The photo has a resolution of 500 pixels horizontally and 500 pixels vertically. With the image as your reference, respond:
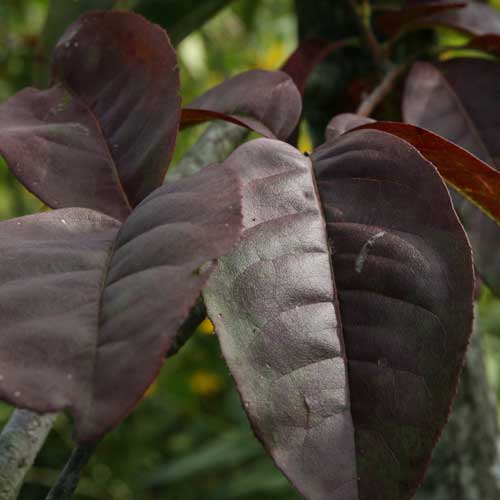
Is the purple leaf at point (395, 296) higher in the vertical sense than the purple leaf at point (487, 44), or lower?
higher

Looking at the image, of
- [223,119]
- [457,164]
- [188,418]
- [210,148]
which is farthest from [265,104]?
[188,418]

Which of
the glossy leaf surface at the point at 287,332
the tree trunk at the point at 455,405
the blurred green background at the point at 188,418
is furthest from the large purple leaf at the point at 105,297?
the blurred green background at the point at 188,418

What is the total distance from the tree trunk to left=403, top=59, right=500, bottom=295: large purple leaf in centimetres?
18

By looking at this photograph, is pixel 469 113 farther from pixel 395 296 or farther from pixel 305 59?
pixel 395 296

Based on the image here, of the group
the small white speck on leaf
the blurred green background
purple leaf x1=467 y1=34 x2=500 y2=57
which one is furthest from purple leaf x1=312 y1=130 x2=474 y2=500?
the blurred green background

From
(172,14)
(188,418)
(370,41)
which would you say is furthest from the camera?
(188,418)

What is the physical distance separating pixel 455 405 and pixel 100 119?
2.07 feet

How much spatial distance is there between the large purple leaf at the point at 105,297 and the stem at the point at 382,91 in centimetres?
40

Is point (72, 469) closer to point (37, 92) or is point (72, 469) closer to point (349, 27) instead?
point (37, 92)

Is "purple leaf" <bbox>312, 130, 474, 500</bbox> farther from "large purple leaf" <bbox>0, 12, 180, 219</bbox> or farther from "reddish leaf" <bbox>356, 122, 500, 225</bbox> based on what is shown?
"large purple leaf" <bbox>0, 12, 180, 219</bbox>

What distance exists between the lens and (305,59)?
0.94 meters

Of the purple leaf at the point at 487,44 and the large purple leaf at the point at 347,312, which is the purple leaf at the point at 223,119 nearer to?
the large purple leaf at the point at 347,312

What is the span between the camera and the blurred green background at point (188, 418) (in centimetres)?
205

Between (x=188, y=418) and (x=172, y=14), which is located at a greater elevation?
(x=172, y=14)
